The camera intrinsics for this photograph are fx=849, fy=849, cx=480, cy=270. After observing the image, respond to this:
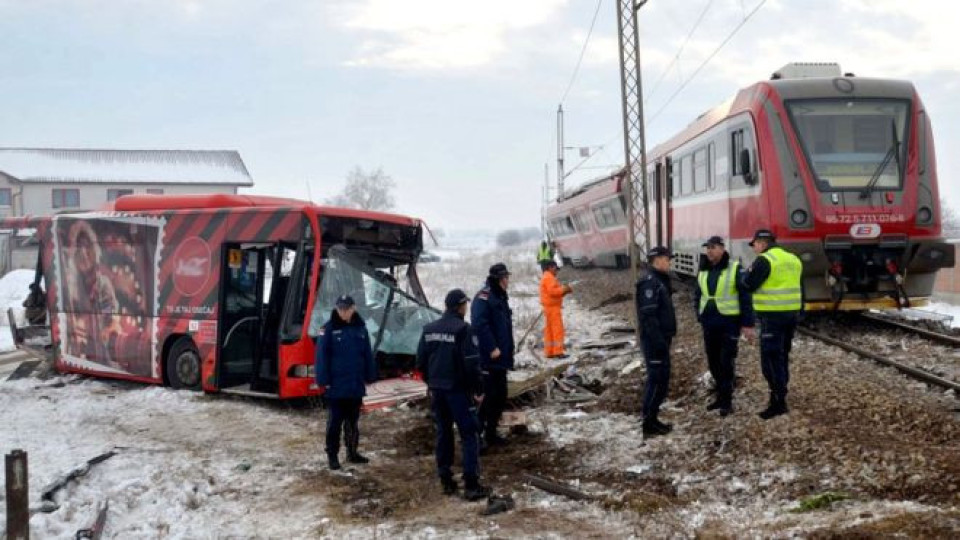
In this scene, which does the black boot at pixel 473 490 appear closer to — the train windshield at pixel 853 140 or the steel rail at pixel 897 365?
the steel rail at pixel 897 365

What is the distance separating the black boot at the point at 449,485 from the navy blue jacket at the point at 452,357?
71cm

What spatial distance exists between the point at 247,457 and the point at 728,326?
4.74 metres

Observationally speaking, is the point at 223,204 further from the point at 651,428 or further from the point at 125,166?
the point at 125,166

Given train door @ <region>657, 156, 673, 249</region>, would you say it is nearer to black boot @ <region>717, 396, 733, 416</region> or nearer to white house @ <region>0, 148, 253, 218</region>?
black boot @ <region>717, 396, 733, 416</region>

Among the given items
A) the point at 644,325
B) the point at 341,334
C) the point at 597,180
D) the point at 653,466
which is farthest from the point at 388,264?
the point at 597,180

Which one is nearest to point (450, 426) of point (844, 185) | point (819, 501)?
point (819, 501)

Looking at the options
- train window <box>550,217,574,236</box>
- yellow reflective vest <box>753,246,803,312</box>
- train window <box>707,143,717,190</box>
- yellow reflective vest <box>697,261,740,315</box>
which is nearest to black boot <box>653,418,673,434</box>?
yellow reflective vest <box>697,261,740,315</box>

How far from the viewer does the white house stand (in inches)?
2111

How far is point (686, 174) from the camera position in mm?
15789

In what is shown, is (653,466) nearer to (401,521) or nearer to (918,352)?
(401,521)

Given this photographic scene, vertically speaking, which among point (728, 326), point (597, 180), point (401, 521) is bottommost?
point (401, 521)

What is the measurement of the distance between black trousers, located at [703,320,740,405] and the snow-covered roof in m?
53.7

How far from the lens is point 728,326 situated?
7973 mm

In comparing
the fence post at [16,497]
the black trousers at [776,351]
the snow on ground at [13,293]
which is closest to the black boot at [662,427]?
the black trousers at [776,351]
